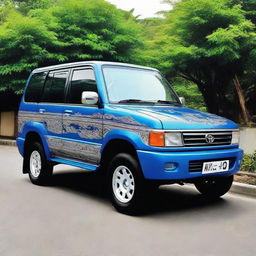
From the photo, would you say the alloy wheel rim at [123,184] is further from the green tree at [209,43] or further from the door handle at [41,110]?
the green tree at [209,43]

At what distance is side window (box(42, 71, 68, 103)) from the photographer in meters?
7.07

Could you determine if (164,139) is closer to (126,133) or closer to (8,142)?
(126,133)

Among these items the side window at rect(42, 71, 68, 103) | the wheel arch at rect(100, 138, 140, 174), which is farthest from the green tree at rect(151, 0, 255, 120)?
the wheel arch at rect(100, 138, 140, 174)

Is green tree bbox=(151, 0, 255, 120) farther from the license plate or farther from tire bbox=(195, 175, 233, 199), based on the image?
the license plate

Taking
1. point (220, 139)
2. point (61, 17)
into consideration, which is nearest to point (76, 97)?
point (220, 139)

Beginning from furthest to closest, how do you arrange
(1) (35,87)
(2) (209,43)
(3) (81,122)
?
1. (2) (209,43)
2. (1) (35,87)
3. (3) (81,122)

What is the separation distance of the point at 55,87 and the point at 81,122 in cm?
123

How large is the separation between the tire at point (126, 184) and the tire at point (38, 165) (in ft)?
6.77

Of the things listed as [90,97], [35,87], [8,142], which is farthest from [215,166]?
[8,142]

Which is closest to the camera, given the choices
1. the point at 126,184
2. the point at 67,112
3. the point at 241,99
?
the point at 126,184

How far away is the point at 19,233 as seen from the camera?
4.67 metres

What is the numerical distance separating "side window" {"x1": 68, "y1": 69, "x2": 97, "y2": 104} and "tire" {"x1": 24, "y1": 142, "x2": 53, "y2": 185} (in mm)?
1308

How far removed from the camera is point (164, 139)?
5.20 meters

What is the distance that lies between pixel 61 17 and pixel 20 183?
1071 centimetres
